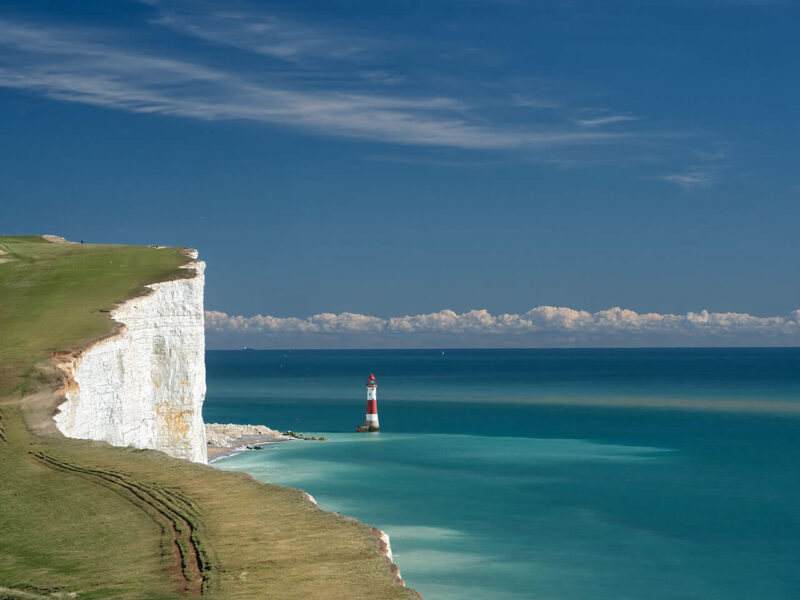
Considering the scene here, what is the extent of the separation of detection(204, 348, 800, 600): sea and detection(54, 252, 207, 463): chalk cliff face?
701 cm

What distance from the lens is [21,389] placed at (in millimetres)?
23812

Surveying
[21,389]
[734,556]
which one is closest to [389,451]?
[734,556]

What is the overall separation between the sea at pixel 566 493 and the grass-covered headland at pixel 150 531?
9883mm

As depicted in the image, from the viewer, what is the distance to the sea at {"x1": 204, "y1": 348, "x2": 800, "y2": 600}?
26219 mm

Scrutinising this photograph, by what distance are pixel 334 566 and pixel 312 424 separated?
6009 centimetres

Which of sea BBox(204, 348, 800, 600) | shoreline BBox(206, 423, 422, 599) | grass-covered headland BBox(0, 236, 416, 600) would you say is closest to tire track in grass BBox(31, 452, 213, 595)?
grass-covered headland BBox(0, 236, 416, 600)

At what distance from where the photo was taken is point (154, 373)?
3281cm

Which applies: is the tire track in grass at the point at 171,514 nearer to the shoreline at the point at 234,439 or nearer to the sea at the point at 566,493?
the sea at the point at 566,493

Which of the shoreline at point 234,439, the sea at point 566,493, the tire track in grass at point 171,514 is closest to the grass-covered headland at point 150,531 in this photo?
the tire track in grass at point 171,514

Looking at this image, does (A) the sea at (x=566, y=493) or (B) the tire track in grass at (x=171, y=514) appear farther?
(A) the sea at (x=566, y=493)

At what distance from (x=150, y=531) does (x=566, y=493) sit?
93.8 ft

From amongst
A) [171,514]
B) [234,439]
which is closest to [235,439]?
[234,439]

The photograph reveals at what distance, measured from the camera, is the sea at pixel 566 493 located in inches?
1032

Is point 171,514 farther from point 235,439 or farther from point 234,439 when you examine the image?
point 235,439
